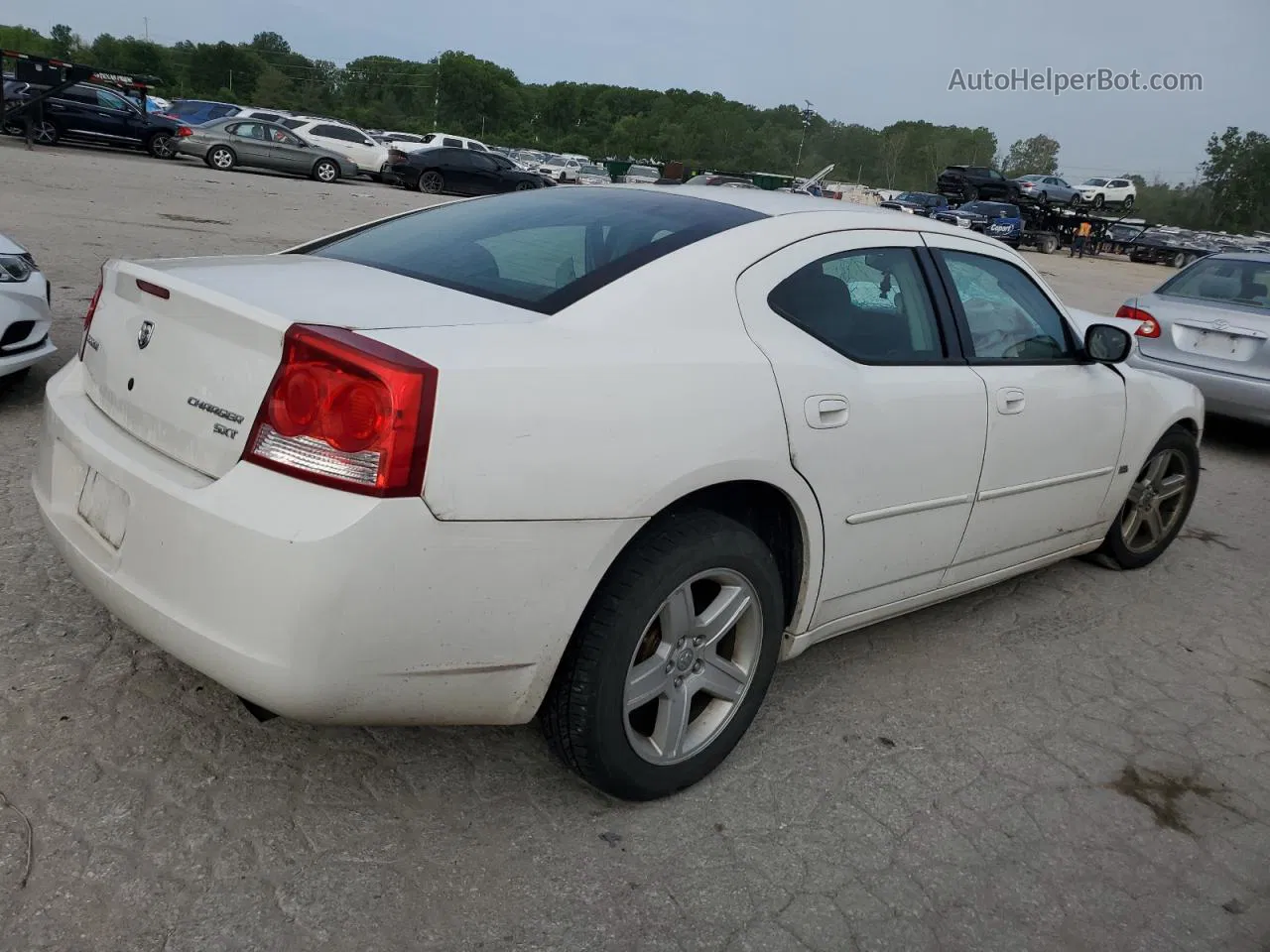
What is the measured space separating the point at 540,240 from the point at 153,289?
1.05m

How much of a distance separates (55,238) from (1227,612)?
10703mm

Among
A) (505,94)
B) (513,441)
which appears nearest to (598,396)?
(513,441)

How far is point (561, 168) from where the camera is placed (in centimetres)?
4403

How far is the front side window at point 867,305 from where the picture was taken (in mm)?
2867

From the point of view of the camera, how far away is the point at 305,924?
→ 2082mm

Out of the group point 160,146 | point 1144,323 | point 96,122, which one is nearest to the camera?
point 1144,323

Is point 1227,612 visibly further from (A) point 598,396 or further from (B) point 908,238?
(A) point 598,396

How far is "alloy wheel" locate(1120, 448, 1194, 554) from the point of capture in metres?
4.65

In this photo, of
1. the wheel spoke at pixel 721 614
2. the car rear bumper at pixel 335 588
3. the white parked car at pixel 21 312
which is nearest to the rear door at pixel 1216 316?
the wheel spoke at pixel 721 614

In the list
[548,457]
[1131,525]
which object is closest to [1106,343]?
[1131,525]

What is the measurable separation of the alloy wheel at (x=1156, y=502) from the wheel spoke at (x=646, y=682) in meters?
2.94

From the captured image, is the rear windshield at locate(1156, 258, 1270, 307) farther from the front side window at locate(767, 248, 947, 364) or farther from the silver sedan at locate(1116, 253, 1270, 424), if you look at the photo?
the front side window at locate(767, 248, 947, 364)

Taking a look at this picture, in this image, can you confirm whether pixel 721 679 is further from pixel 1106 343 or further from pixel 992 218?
pixel 992 218

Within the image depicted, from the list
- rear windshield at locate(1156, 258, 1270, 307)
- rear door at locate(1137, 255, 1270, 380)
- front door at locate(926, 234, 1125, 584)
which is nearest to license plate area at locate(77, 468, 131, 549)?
front door at locate(926, 234, 1125, 584)
